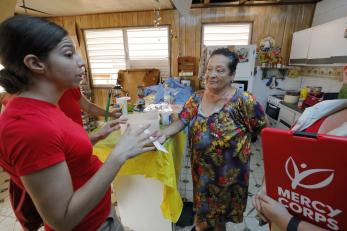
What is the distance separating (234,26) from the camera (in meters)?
3.73

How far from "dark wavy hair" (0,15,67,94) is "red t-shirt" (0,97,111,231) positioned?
0.22 ft

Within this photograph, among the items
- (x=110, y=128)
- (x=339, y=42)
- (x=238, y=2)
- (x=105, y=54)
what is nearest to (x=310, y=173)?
(x=110, y=128)

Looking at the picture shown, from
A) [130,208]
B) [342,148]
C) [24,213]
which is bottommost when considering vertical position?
[130,208]

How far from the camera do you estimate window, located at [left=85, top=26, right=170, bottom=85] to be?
4087mm

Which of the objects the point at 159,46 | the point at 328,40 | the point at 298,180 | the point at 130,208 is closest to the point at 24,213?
the point at 298,180

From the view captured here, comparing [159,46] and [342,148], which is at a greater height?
[159,46]

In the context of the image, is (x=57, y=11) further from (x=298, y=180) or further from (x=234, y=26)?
(x=298, y=180)

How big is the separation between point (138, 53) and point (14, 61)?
391 cm

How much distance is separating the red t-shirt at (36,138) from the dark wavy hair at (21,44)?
0.07 m

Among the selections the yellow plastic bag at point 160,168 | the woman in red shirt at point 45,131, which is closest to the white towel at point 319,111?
the woman in red shirt at point 45,131

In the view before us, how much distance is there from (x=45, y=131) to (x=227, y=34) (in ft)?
13.0

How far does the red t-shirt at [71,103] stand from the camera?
4.13ft

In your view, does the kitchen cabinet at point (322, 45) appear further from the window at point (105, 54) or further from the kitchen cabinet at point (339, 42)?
the window at point (105, 54)

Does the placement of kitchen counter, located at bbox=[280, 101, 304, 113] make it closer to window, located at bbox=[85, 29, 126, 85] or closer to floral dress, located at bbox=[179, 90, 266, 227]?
floral dress, located at bbox=[179, 90, 266, 227]
